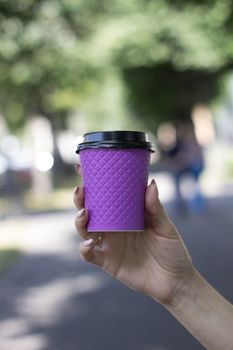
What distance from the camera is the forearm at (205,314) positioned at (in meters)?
2.32

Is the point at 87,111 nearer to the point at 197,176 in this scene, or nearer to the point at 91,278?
the point at 197,176

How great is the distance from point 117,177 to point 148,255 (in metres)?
0.33

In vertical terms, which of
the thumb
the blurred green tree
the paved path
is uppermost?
the blurred green tree

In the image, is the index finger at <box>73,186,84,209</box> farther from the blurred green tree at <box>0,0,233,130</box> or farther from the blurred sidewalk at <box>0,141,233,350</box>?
the blurred green tree at <box>0,0,233,130</box>

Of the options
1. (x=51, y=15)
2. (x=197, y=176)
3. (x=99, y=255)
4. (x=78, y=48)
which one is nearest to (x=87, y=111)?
(x=78, y=48)

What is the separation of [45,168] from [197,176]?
12173 mm

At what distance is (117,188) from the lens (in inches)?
86.8

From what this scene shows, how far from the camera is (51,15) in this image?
834 inches

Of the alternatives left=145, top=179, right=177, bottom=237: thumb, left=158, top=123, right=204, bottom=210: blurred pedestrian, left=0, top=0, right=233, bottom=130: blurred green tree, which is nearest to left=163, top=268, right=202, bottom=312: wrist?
left=145, top=179, right=177, bottom=237: thumb

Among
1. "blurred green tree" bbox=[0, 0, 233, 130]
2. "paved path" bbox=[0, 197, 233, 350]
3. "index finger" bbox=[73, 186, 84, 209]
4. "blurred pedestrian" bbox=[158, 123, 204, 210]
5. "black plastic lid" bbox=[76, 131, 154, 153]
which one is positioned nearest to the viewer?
"black plastic lid" bbox=[76, 131, 154, 153]

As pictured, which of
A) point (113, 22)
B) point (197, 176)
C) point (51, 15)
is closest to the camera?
point (197, 176)

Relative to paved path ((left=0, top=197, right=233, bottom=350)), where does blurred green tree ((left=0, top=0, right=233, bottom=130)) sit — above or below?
above

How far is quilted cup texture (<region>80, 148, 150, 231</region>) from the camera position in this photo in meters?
2.19

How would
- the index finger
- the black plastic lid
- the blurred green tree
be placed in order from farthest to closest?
1. the blurred green tree
2. the index finger
3. the black plastic lid
